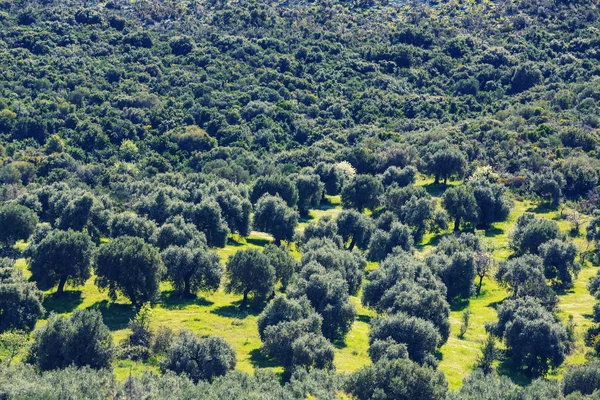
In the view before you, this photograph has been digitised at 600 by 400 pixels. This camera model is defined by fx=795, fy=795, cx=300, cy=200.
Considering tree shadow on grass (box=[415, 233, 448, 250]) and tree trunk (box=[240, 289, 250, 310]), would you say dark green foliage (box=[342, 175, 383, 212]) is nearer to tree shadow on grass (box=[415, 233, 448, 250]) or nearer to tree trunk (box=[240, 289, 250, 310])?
tree shadow on grass (box=[415, 233, 448, 250])

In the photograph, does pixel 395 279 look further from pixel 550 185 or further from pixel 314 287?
pixel 550 185

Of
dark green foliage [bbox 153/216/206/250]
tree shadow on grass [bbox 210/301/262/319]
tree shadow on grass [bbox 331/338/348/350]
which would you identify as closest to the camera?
tree shadow on grass [bbox 331/338/348/350]

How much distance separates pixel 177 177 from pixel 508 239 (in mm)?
74453

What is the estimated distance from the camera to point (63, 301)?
108875 millimetres

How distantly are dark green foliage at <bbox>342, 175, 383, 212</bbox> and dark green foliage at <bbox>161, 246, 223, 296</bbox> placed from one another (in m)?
52.6

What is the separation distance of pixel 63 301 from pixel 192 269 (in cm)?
1799

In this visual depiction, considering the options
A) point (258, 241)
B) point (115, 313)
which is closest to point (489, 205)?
point (258, 241)

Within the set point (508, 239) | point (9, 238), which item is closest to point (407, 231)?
point (508, 239)

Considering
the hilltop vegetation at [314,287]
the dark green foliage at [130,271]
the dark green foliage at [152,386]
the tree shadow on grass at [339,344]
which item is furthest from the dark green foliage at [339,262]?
the dark green foliage at [152,386]

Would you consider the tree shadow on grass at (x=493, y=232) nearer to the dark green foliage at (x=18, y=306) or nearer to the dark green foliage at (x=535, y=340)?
the dark green foliage at (x=535, y=340)

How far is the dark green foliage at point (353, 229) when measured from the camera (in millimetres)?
139125

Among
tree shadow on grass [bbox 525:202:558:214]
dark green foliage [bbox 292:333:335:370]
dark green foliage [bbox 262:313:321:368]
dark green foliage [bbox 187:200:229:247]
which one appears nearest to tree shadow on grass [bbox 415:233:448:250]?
tree shadow on grass [bbox 525:202:558:214]

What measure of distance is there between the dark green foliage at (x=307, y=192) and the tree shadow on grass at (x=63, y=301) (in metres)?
58.9

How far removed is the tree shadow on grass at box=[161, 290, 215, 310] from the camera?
10931cm
